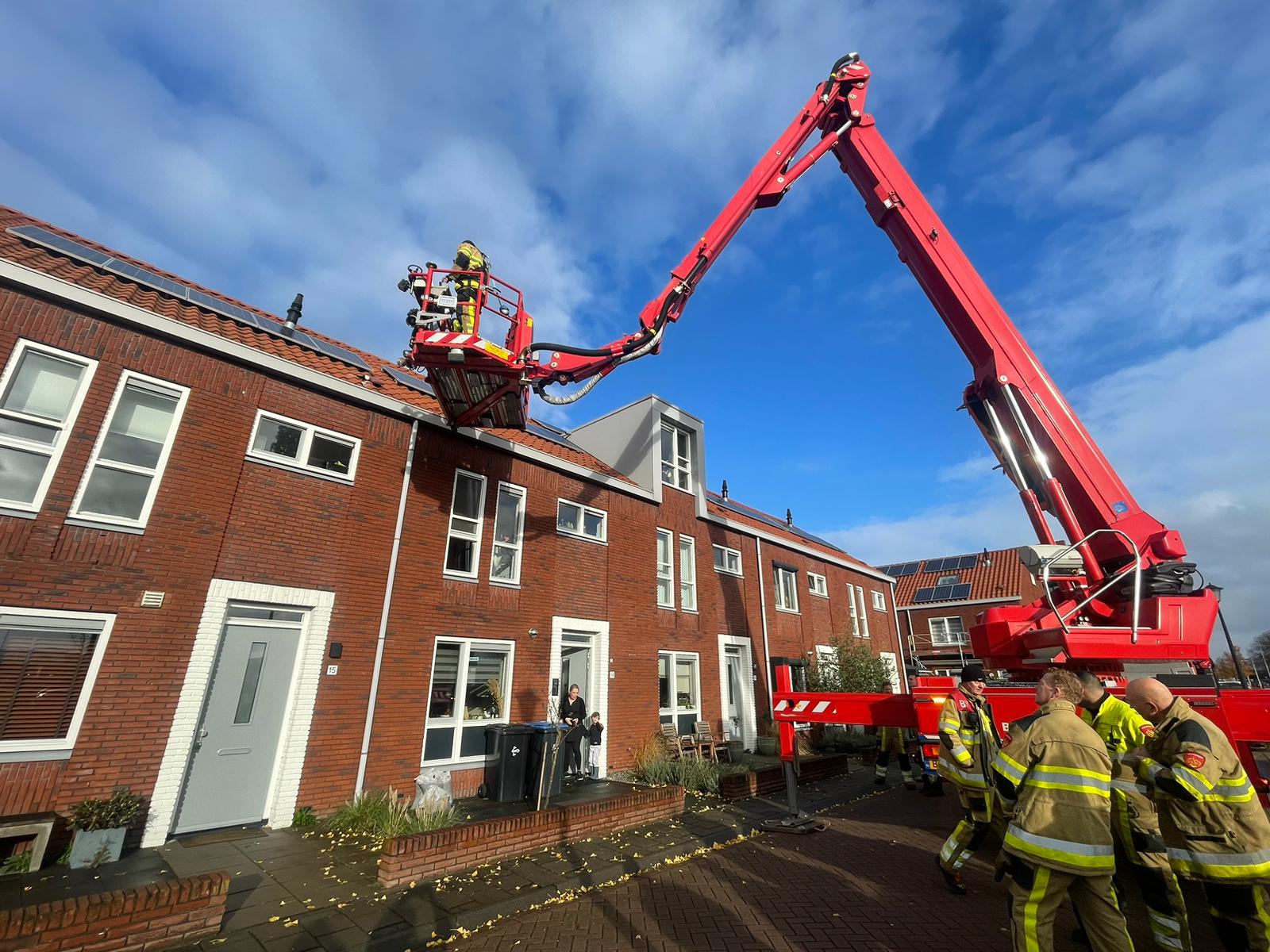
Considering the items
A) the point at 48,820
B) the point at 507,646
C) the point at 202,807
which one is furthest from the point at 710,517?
the point at 48,820

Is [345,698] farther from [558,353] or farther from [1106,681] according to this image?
[1106,681]

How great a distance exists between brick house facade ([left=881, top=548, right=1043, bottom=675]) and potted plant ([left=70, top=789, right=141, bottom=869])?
36.0 meters

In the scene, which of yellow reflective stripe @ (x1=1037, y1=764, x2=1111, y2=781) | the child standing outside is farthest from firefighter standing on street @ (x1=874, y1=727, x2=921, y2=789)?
yellow reflective stripe @ (x1=1037, y1=764, x2=1111, y2=781)

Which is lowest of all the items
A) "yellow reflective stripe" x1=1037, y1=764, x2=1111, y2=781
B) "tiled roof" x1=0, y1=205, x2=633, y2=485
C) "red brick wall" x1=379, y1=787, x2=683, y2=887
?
"red brick wall" x1=379, y1=787, x2=683, y2=887

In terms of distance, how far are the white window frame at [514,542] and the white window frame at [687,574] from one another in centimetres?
542

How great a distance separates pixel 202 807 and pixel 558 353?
25.0ft

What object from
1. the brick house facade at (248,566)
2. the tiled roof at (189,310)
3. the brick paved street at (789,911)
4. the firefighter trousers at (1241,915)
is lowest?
the brick paved street at (789,911)

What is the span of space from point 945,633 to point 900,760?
2905 centimetres

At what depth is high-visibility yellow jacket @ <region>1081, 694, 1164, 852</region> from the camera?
4879mm

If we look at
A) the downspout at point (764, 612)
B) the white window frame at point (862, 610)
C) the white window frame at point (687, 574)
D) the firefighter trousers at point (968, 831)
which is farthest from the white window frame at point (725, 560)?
the firefighter trousers at point (968, 831)

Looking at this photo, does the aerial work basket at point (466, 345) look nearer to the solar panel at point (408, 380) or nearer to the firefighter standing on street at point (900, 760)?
the solar panel at point (408, 380)

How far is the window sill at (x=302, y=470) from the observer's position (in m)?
8.38

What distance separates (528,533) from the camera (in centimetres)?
Result: 1191

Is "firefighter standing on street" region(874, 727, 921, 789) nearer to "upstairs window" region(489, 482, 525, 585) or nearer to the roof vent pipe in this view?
"upstairs window" region(489, 482, 525, 585)
